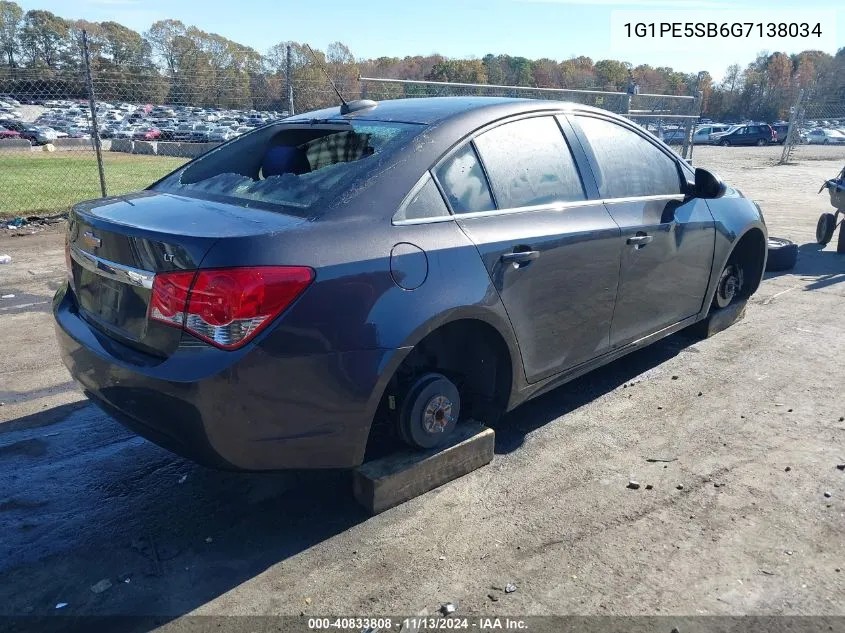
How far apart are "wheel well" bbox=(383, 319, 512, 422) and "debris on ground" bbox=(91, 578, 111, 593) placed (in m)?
1.46

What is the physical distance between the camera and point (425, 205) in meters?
3.05

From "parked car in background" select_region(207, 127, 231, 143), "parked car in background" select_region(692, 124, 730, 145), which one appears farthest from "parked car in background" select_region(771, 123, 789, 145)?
"parked car in background" select_region(207, 127, 231, 143)

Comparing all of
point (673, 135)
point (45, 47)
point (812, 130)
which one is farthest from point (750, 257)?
point (812, 130)

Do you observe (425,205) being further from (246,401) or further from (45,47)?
(45,47)

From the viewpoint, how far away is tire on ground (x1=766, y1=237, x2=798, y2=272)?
7.67 m

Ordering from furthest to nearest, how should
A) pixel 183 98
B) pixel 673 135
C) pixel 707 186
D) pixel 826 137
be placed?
pixel 826 137 → pixel 673 135 → pixel 183 98 → pixel 707 186

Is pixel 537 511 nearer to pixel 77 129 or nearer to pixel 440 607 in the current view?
pixel 440 607

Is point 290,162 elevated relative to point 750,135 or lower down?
lower down

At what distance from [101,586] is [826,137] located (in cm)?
5679

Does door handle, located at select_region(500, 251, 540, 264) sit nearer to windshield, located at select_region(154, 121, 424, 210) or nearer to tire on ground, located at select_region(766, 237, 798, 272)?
windshield, located at select_region(154, 121, 424, 210)

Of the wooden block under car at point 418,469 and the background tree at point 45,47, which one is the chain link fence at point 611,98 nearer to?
the background tree at point 45,47

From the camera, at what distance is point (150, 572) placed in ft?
8.87

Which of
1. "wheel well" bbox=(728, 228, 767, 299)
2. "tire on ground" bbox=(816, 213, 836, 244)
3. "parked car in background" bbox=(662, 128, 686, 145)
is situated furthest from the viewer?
"parked car in background" bbox=(662, 128, 686, 145)

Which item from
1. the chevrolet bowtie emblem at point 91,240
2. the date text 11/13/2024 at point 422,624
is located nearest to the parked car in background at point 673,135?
the chevrolet bowtie emblem at point 91,240
